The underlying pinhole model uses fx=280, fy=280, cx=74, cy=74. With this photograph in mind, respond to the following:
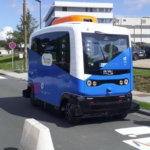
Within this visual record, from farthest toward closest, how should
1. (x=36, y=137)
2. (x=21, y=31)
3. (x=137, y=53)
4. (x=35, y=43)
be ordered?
(x=21, y=31) < (x=137, y=53) < (x=35, y=43) < (x=36, y=137)

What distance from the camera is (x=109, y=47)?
305 inches

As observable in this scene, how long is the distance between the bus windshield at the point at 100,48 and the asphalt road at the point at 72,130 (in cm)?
168

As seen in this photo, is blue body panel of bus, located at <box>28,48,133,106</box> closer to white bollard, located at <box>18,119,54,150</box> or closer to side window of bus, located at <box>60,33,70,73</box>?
side window of bus, located at <box>60,33,70,73</box>

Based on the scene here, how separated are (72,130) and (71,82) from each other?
1.27 meters

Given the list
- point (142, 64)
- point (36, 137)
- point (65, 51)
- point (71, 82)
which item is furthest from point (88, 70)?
point (142, 64)

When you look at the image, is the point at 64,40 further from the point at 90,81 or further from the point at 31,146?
the point at 31,146

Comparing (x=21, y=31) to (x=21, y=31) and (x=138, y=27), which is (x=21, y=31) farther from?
(x=138, y=27)

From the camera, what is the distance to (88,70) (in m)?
7.39

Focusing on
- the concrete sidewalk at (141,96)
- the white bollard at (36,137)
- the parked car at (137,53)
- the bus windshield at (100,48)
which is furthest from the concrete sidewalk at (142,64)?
the white bollard at (36,137)

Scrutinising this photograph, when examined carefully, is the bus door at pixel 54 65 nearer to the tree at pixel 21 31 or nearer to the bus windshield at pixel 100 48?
the bus windshield at pixel 100 48

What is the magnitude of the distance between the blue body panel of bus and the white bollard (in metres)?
2.72

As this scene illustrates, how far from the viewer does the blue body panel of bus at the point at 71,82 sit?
7.41m

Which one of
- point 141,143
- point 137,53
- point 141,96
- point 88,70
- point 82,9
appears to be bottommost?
point 141,143

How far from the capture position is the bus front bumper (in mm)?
7328
